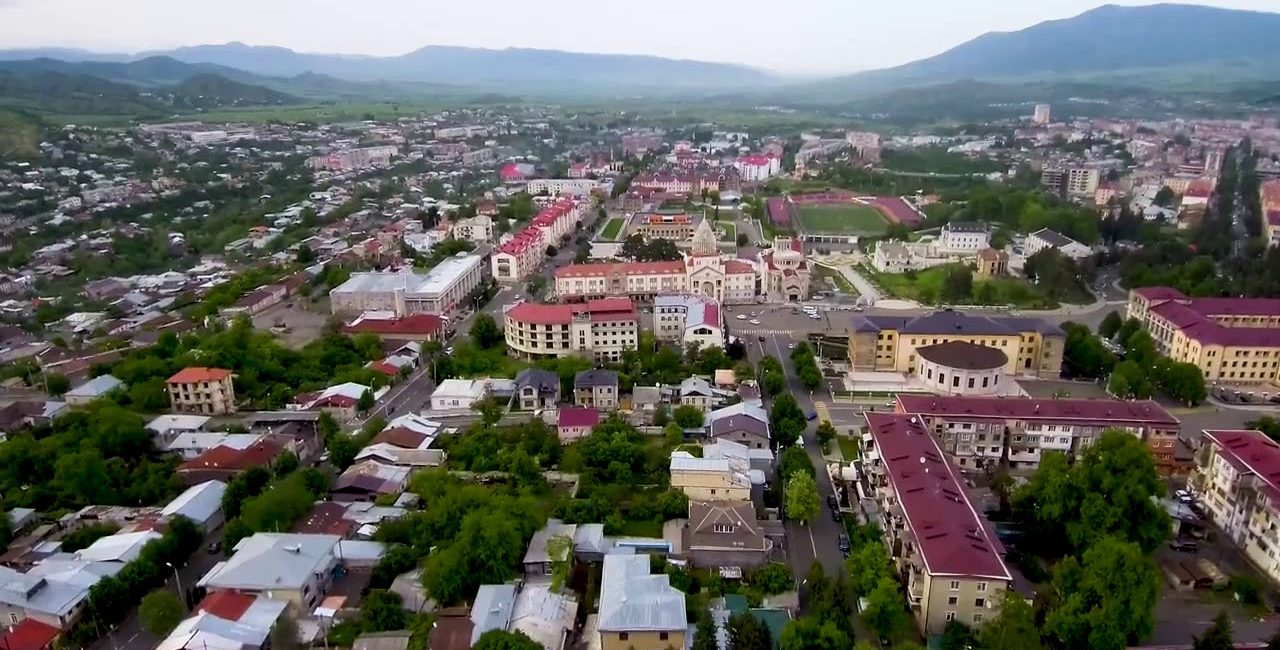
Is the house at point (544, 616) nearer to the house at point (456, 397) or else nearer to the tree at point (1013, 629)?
the tree at point (1013, 629)

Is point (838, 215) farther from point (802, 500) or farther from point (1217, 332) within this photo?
point (802, 500)

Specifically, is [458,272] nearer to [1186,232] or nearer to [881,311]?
[881,311]

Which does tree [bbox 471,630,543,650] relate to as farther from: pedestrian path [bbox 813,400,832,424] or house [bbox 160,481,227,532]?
pedestrian path [bbox 813,400,832,424]

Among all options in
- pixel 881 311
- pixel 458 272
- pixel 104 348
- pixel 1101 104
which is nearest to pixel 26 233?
pixel 104 348

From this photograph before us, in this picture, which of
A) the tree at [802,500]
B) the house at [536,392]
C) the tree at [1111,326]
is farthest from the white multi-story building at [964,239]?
the tree at [802,500]

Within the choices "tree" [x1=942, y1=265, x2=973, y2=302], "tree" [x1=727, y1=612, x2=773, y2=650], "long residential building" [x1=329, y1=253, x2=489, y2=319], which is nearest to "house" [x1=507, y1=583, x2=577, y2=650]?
"tree" [x1=727, y1=612, x2=773, y2=650]

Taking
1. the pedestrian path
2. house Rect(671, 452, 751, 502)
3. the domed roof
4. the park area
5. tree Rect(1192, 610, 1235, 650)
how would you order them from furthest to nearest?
the park area → the domed roof → the pedestrian path → house Rect(671, 452, 751, 502) → tree Rect(1192, 610, 1235, 650)

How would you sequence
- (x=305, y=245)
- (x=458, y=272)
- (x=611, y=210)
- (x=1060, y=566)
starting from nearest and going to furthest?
(x=1060, y=566) → (x=458, y=272) → (x=305, y=245) → (x=611, y=210)
